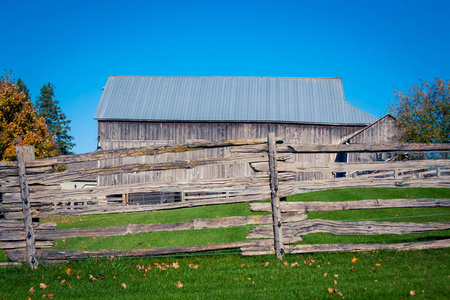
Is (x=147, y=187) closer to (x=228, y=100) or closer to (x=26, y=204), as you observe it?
(x=26, y=204)

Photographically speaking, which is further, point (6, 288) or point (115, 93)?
point (115, 93)

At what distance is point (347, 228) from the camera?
763 centimetres

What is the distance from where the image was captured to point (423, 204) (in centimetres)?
794

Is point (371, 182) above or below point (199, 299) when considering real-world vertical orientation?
above

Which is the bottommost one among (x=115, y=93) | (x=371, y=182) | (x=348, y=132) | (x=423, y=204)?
(x=423, y=204)

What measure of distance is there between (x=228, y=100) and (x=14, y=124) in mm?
16087

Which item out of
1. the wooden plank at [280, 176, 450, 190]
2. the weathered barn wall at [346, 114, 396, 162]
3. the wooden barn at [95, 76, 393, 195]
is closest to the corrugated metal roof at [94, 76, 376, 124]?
the wooden barn at [95, 76, 393, 195]

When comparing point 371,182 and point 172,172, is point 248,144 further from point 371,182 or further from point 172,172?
point 172,172

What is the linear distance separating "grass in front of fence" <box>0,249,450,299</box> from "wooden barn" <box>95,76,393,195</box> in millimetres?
20688

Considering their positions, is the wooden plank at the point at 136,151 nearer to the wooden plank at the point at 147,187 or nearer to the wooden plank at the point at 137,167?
the wooden plank at the point at 137,167

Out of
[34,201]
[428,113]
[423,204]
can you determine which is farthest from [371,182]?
[428,113]

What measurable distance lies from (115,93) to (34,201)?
25402 mm

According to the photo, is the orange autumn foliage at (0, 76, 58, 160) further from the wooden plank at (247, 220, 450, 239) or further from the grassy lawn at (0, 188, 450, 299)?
the wooden plank at (247, 220, 450, 239)

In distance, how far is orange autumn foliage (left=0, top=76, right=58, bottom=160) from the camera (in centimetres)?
2247
